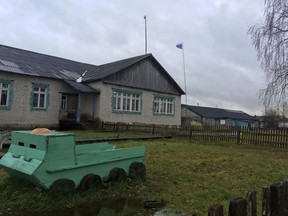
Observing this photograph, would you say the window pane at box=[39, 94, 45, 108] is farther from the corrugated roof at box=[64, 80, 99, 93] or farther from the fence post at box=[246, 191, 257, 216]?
the fence post at box=[246, 191, 257, 216]

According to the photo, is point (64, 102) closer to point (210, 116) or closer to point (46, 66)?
point (46, 66)

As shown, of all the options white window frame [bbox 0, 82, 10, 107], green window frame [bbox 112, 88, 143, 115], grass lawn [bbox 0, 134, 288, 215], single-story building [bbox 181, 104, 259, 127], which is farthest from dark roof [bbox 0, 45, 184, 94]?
single-story building [bbox 181, 104, 259, 127]

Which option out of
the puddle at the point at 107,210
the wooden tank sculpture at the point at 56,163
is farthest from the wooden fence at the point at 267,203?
the wooden tank sculpture at the point at 56,163

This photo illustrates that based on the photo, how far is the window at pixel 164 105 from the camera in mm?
28786

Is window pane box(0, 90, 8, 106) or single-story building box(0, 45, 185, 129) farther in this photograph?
single-story building box(0, 45, 185, 129)

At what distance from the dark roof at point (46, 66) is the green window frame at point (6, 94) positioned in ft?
2.87

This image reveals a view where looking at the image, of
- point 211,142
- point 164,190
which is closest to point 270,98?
point 211,142

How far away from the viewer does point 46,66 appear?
23828 millimetres

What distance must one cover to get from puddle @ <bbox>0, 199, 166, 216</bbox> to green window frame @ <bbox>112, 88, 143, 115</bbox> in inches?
776

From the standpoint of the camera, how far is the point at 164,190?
5.80 m

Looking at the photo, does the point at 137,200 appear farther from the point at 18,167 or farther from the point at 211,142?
the point at 211,142

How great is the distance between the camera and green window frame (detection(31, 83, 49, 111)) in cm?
2136

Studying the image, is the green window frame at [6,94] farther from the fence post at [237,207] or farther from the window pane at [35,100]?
the fence post at [237,207]

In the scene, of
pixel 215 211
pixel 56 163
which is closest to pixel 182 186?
pixel 56 163
